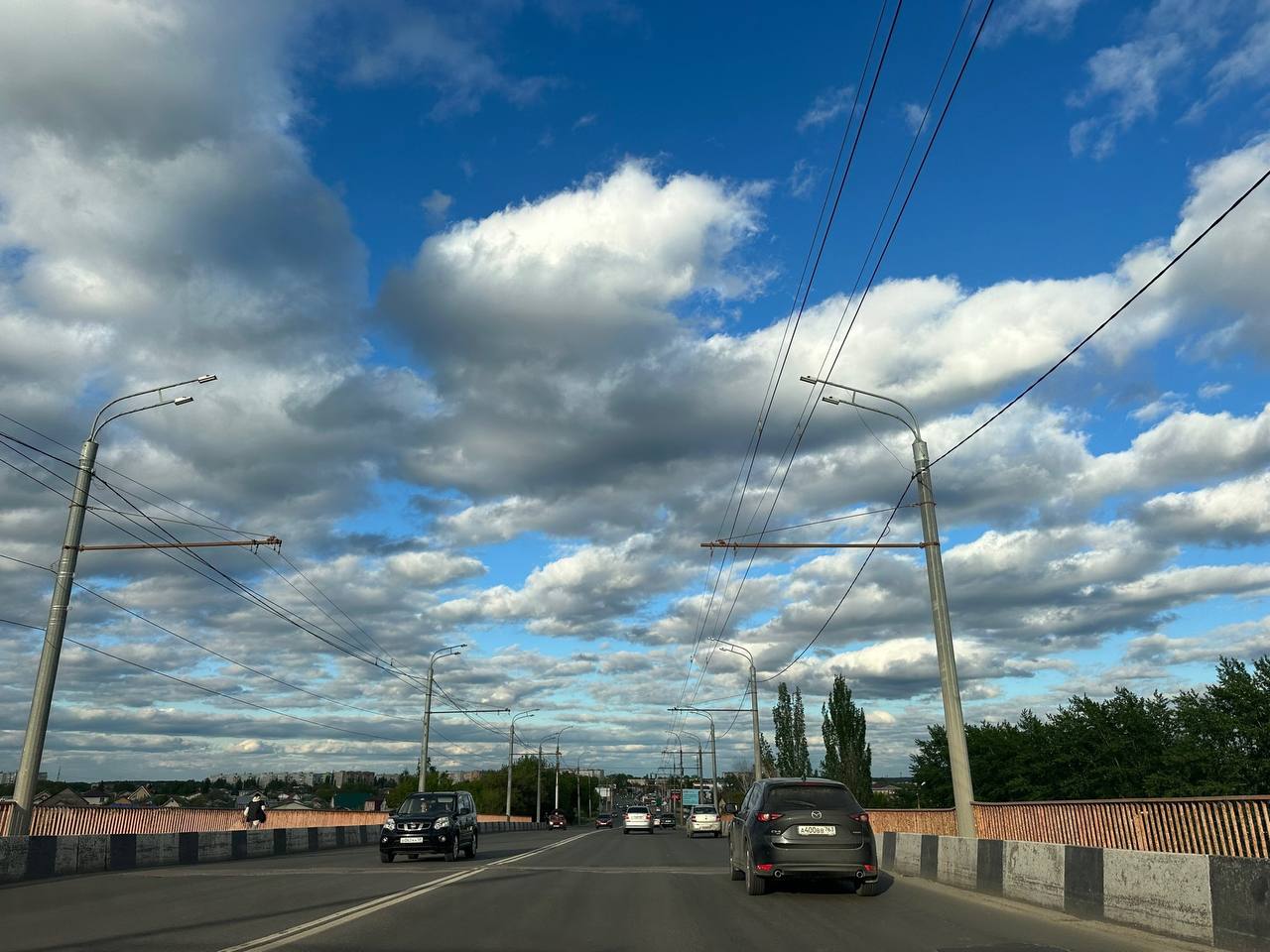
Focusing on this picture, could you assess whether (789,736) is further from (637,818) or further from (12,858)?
(12,858)

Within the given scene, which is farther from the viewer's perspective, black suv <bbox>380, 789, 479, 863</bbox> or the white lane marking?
black suv <bbox>380, 789, 479, 863</bbox>

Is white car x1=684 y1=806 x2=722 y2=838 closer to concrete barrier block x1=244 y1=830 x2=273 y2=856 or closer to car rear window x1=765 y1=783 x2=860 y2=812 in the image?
concrete barrier block x1=244 y1=830 x2=273 y2=856

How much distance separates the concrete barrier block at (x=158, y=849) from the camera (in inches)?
813

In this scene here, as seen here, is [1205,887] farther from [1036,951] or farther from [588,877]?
[588,877]

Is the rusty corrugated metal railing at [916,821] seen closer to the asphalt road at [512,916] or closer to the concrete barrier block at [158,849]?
the asphalt road at [512,916]

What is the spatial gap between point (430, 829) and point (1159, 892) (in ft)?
56.1

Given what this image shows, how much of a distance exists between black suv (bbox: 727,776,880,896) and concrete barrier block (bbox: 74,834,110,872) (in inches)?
507

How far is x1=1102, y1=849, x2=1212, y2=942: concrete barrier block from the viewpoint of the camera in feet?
28.5

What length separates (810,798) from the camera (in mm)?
13281

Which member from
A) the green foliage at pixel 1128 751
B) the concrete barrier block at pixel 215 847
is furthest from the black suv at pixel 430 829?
the green foliage at pixel 1128 751

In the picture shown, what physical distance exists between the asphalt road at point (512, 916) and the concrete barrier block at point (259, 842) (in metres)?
8.08

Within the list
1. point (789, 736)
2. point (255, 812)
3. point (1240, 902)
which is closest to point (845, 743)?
point (789, 736)

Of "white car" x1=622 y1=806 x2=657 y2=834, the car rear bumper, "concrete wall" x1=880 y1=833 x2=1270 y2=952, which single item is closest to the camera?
"concrete wall" x1=880 y1=833 x2=1270 y2=952

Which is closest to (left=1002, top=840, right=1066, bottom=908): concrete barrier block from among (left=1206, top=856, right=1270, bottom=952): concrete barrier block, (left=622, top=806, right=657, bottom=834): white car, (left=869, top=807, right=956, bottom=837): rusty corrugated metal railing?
(left=1206, top=856, right=1270, bottom=952): concrete barrier block
